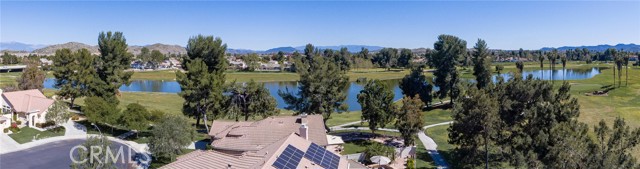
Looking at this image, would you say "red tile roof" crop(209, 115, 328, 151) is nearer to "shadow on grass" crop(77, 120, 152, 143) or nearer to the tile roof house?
the tile roof house

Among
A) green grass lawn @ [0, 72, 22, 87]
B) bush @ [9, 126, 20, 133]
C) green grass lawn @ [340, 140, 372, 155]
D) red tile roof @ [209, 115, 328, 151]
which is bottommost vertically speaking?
green grass lawn @ [340, 140, 372, 155]

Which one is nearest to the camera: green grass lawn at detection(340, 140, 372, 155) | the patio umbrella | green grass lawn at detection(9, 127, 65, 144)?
the patio umbrella

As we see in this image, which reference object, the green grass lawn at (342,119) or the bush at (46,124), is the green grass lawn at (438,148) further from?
the bush at (46,124)

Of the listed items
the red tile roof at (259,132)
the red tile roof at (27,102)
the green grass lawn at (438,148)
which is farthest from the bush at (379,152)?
the red tile roof at (27,102)

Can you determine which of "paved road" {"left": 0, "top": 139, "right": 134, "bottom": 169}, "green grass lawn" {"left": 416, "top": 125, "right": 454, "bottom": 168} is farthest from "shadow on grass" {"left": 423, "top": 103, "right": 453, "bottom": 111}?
"paved road" {"left": 0, "top": 139, "right": 134, "bottom": 169}

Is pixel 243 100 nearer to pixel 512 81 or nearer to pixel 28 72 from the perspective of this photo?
pixel 512 81

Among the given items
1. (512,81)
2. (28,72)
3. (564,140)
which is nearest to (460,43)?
(512,81)

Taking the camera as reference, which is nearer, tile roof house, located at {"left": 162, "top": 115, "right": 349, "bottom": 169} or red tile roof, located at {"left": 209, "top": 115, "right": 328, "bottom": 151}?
tile roof house, located at {"left": 162, "top": 115, "right": 349, "bottom": 169}
